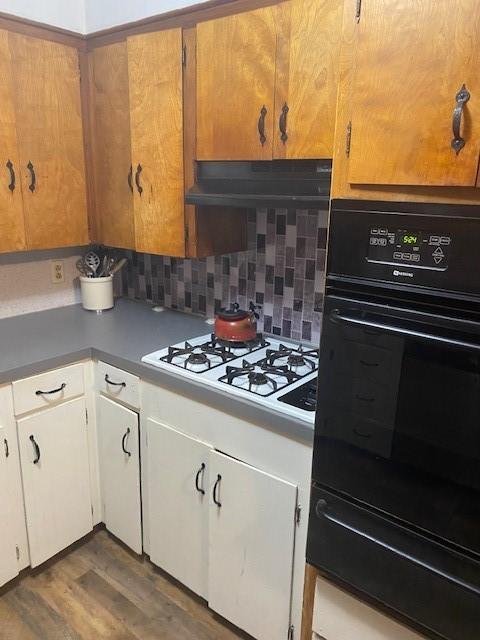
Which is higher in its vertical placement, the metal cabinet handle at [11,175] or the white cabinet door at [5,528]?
the metal cabinet handle at [11,175]

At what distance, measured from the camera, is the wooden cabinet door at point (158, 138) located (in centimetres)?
173

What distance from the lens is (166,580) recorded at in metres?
1.94

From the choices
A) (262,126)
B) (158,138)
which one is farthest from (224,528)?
(158,138)

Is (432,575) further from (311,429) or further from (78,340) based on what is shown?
(78,340)

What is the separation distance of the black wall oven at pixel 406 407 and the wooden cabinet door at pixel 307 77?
0.45m

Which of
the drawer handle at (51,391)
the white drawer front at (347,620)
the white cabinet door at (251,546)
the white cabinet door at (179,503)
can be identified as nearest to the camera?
the white drawer front at (347,620)

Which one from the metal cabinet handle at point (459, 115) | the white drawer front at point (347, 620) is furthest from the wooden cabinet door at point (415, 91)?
the white drawer front at point (347, 620)

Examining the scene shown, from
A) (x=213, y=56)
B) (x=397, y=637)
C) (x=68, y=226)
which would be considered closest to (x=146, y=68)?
(x=213, y=56)

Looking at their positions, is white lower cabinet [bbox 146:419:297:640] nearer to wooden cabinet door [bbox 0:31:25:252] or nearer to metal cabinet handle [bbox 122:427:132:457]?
metal cabinet handle [bbox 122:427:132:457]

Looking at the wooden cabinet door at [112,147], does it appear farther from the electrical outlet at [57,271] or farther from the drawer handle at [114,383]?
the drawer handle at [114,383]

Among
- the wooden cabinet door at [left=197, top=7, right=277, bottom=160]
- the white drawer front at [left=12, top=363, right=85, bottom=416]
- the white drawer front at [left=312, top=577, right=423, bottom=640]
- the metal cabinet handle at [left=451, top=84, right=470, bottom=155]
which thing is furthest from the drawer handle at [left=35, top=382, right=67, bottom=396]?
the metal cabinet handle at [left=451, top=84, right=470, bottom=155]

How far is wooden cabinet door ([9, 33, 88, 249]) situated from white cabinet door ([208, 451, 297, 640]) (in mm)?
1177

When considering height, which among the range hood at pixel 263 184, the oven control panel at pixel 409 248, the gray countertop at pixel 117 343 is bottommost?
the gray countertop at pixel 117 343

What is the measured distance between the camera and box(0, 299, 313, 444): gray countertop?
1455 mm
